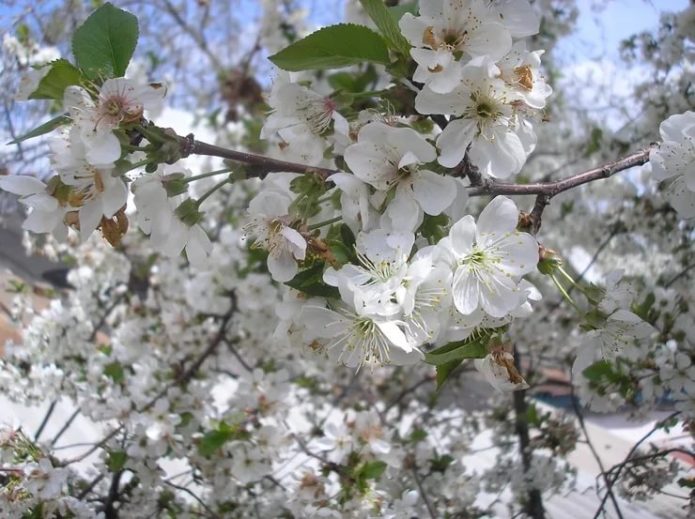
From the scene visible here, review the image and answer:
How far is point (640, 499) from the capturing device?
1.47 meters

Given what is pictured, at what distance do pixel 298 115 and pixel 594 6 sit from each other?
2.54 m

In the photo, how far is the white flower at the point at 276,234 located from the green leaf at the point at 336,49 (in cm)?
16

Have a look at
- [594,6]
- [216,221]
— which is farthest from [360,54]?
[594,6]

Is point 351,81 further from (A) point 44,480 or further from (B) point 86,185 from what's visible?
(A) point 44,480

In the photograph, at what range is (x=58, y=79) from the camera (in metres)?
0.69

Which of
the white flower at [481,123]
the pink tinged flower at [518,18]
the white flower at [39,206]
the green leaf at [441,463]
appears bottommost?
the white flower at [39,206]

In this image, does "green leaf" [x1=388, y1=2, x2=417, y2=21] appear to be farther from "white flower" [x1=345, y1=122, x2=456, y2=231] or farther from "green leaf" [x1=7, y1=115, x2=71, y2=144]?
"green leaf" [x1=7, y1=115, x2=71, y2=144]

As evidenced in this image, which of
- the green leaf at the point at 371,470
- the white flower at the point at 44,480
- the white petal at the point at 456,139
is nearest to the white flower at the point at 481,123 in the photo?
the white petal at the point at 456,139

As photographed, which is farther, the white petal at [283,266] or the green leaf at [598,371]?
the green leaf at [598,371]

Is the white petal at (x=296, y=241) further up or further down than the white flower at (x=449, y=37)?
further down

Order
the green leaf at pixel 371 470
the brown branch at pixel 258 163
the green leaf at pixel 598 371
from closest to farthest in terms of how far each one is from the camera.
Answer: the brown branch at pixel 258 163 → the green leaf at pixel 371 470 → the green leaf at pixel 598 371

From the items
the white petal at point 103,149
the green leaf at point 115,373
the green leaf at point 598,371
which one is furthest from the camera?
the green leaf at point 115,373

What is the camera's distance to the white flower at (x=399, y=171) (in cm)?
66

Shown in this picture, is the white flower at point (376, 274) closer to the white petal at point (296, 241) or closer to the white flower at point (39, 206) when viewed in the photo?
the white petal at point (296, 241)
